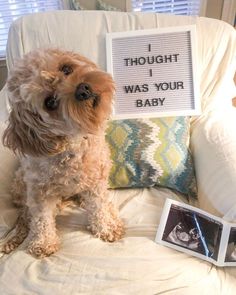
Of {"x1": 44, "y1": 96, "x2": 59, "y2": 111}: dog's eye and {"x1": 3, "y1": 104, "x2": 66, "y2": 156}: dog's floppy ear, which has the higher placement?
{"x1": 44, "y1": 96, "x2": 59, "y2": 111}: dog's eye

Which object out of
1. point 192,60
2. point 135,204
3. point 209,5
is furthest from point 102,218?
point 209,5

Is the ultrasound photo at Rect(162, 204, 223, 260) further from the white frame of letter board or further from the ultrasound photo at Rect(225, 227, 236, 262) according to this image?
the white frame of letter board

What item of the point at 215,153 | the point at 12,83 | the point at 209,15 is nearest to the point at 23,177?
the point at 12,83

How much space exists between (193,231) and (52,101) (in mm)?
752

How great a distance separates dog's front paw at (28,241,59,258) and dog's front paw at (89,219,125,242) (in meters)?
0.18

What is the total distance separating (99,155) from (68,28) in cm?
70

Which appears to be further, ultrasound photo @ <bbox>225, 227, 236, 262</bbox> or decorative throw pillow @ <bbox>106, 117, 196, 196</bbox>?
decorative throw pillow @ <bbox>106, 117, 196, 196</bbox>

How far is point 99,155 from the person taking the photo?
49.8 inches

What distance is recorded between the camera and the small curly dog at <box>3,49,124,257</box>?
0.97m

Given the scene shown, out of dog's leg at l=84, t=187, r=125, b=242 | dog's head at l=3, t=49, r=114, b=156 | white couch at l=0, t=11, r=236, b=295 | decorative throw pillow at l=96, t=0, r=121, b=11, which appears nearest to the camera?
dog's head at l=3, t=49, r=114, b=156

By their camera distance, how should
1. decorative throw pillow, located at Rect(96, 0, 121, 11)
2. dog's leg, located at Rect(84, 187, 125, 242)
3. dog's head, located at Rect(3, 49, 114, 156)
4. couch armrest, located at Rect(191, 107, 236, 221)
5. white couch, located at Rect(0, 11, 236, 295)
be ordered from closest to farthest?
1. dog's head, located at Rect(3, 49, 114, 156)
2. white couch, located at Rect(0, 11, 236, 295)
3. couch armrest, located at Rect(191, 107, 236, 221)
4. dog's leg, located at Rect(84, 187, 125, 242)
5. decorative throw pillow, located at Rect(96, 0, 121, 11)

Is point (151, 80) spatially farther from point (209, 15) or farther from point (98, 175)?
point (209, 15)

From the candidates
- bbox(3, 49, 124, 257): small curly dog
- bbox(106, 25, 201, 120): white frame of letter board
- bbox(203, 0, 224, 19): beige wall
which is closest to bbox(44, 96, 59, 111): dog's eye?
bbox(3, 49, 124, 257): small curly dog

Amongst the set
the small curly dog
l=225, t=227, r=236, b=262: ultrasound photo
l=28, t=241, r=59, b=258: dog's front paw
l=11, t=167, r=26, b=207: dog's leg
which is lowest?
l=28, t=241, r=59, b=258: dog's front paw
